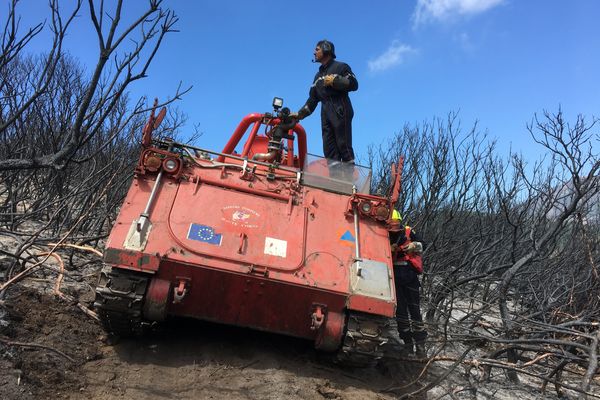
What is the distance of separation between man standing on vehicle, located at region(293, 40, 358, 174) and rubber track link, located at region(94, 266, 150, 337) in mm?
2793

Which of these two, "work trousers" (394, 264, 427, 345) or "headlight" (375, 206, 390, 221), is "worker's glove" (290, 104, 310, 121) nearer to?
"headlight" (375, 206, 390, 221)

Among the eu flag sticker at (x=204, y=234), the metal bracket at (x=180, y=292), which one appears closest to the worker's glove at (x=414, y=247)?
the eu flag sticker at (x=204, y=234)

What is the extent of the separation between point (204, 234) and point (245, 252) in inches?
15.0

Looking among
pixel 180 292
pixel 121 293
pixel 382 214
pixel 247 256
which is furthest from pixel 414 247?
pixel 121 293

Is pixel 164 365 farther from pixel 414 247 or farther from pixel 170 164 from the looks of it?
pixel 414 247

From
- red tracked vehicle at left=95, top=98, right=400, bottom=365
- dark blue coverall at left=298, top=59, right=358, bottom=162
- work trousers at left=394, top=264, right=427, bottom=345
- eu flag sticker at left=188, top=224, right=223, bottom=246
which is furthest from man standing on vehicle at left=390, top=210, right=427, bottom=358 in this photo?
eu flag sticker at left=188, top=224, right=223, bottom=246

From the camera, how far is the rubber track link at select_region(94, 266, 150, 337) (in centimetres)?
345

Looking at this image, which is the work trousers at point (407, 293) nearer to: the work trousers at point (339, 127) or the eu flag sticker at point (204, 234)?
the work trousers at point (339, 127)

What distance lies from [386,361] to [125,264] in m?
2.68

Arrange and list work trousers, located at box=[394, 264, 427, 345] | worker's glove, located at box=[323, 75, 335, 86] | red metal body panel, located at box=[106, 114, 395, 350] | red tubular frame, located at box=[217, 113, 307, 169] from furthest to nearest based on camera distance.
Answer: red tubular frame, located at box=[217, 113, 307, 169] < worker's glove, located at box=[323, 75, 335, 86] < work trousers, located at box=[394, 264, 427, 345] < red metal body panel, located at box=[106, 114, 395, 350]

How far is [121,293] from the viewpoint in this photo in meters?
3.43

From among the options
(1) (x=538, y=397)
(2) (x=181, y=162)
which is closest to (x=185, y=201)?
(2) (x=181, y=162)

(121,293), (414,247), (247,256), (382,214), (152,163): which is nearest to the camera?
(121,293)

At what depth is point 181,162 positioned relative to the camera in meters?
4.11
